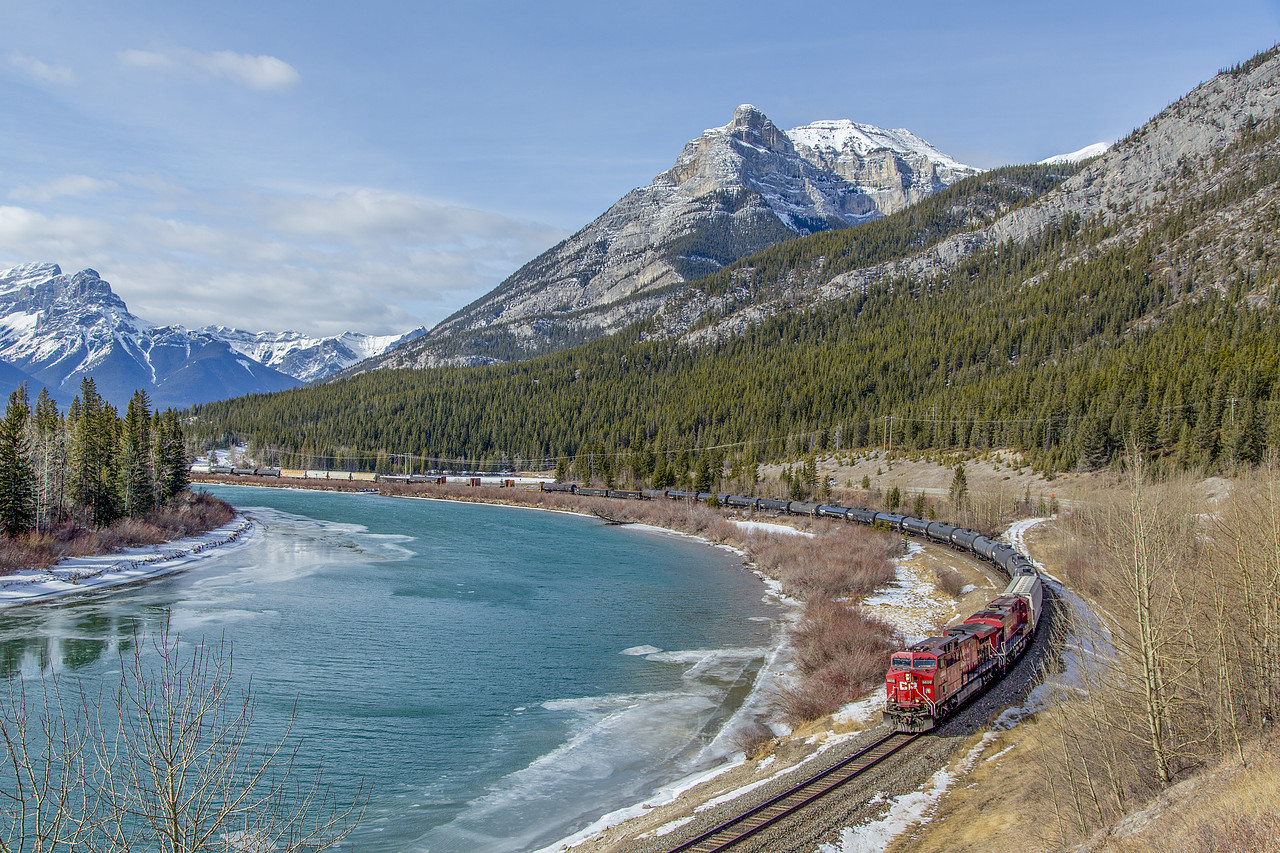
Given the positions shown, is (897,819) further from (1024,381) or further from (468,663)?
(1024,381)

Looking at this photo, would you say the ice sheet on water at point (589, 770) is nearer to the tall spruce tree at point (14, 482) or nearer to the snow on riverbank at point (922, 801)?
the snow on riverbank at point (922, 801)

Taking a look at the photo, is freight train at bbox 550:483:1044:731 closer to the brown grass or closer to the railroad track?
the railroad track

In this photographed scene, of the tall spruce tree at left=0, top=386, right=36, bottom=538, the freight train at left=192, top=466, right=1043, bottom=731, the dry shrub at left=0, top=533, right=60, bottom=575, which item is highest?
the tall spruce tree at left=0, top=386, right=36, bottom=538

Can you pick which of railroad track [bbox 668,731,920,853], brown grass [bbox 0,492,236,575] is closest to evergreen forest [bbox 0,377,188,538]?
brown grass [bbox 0,492,236,575]

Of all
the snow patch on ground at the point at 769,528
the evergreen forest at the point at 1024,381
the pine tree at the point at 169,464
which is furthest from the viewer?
the evergreen forest at the point at 1024,381

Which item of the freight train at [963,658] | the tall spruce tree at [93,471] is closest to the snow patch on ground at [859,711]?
the freight train at [963,658]

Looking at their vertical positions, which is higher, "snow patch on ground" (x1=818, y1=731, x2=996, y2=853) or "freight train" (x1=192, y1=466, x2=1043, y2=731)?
"freight train" (x1=192, y1=466, x2=1043, y2=731)

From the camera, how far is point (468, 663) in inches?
1382

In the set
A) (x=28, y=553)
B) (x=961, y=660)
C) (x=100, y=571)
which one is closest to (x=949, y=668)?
(x=961, y=660)

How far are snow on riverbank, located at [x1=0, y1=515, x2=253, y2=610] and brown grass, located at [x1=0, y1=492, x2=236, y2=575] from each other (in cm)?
91

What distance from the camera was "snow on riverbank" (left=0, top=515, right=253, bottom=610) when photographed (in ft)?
153

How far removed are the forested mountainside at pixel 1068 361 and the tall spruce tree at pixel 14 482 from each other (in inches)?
3551

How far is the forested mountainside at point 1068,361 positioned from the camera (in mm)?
88250

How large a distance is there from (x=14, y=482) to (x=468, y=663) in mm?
43237
